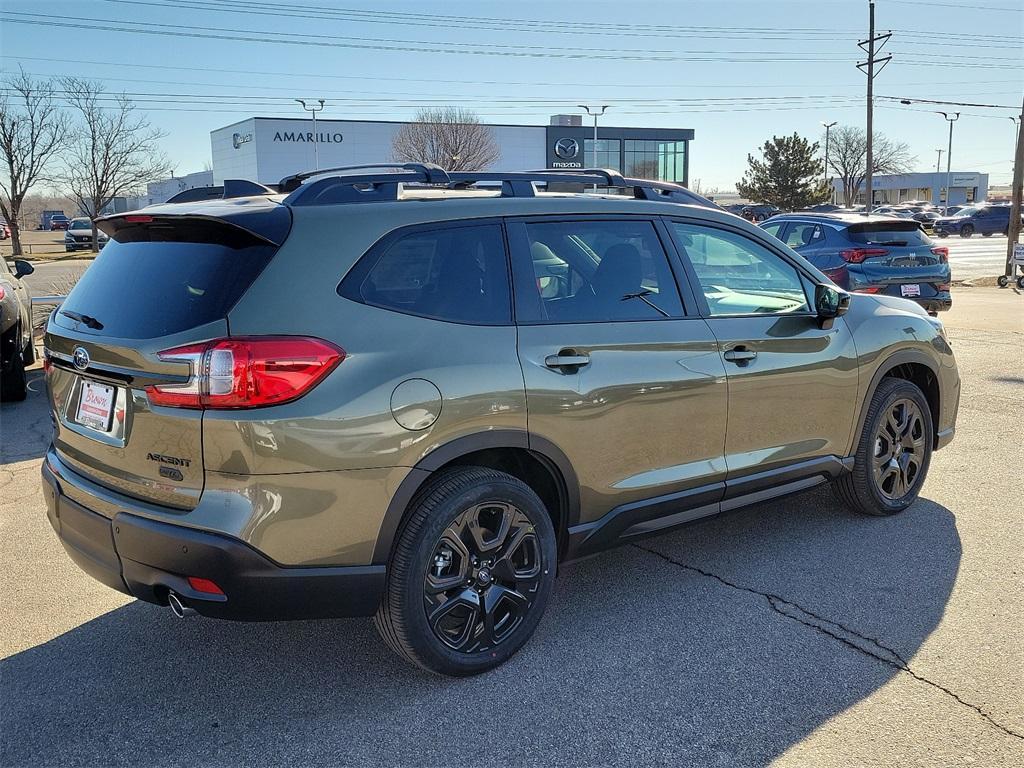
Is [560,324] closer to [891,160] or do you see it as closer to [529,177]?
[529,177]

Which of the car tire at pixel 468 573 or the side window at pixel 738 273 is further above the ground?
the side window at pixel 738 273

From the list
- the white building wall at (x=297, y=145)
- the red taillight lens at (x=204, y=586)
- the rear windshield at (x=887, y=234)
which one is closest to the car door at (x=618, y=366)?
the red taillight lens at (x=204, y=586)

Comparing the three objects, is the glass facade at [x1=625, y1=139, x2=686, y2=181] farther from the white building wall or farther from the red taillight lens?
the red taillight lens

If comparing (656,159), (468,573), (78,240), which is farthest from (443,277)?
(656,159)

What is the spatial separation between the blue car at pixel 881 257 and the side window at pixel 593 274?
25.8ft

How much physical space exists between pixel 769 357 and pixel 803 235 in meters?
8.64

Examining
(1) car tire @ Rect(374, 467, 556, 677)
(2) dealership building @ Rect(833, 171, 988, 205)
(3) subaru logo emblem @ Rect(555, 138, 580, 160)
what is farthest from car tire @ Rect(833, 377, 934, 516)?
(2) dealership building @ Rect(833, 171, 988, 205)

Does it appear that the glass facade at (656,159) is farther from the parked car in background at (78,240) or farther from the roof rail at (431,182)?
the roof rail at (431,182)

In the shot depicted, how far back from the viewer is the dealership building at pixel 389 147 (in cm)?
6372

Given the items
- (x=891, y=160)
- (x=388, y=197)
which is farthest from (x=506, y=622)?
(x=891, y=160)

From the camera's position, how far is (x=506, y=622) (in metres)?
3.45

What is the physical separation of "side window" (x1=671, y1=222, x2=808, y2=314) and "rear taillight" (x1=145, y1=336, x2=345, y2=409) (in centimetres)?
199

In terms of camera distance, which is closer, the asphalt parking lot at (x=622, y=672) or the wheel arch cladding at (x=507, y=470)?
the asphalt parking lot at (x=622, y=672)

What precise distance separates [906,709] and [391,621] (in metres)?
1.80
